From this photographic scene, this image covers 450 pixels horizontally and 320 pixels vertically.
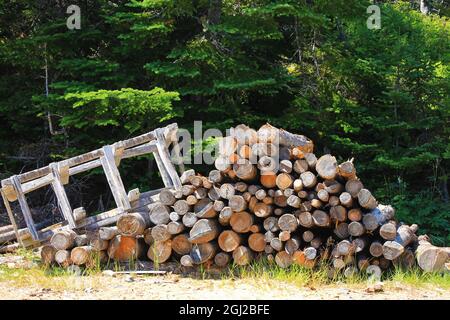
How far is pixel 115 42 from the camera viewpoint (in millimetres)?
11820

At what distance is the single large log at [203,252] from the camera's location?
23.8ft

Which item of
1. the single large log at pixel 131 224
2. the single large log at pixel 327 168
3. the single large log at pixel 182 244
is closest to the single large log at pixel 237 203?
the single large log at pixel 182 244

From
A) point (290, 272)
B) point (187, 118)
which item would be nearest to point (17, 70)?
point (187, 118)

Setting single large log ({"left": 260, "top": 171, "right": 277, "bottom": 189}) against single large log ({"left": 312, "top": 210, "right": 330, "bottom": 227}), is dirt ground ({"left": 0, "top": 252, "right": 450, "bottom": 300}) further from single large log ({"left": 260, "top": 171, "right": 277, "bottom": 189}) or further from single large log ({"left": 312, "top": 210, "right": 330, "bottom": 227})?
single large log ({"left": 260, "top": 171, "right": 277, "bottom": 189})

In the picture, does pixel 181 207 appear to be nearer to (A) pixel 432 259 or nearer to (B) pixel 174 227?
(B) pixel 174 227

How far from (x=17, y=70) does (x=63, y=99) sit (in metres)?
2.58

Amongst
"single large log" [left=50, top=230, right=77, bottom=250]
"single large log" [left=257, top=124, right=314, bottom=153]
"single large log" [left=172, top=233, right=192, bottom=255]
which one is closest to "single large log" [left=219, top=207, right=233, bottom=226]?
"single large log" [left=172, top=233, right=192, bottom=255]

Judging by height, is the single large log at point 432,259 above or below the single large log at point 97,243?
below

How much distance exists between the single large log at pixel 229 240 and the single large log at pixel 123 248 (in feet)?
3.69

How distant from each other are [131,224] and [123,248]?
1.21ft

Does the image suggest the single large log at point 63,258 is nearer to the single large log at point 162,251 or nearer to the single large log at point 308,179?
the single large log at point 162,251

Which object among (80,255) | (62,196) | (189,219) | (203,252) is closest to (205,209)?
(189,219)

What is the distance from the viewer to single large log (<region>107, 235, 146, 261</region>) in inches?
297
